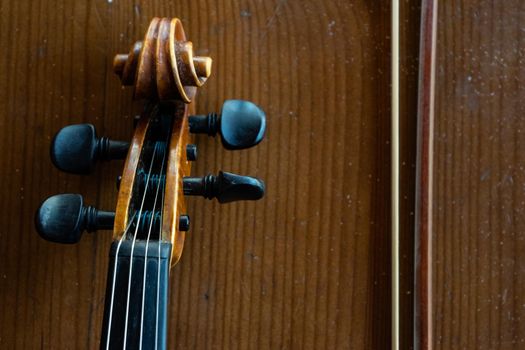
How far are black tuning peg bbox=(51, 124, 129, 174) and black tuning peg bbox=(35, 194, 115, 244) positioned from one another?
0.05 metres

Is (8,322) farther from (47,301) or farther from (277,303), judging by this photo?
(277,303)

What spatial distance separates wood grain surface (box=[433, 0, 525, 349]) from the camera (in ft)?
3.00

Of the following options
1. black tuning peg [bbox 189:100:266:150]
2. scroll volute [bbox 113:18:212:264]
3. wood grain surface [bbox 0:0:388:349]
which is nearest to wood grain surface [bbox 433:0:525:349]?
wood grain surface [bbox 0:0:388:349]

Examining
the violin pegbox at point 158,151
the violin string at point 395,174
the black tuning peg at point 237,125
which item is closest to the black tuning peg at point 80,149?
the violin pegbox at point 158,151

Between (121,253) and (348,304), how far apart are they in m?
0.39

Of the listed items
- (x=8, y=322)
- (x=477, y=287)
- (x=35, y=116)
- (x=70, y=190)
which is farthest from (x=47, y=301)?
(x=477, y=287)

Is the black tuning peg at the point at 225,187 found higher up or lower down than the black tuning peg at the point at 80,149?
lower down

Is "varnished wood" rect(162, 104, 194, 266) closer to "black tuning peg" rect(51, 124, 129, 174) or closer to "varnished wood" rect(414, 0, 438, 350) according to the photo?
"black tuning peg" rect(51, 124, 129, 174)


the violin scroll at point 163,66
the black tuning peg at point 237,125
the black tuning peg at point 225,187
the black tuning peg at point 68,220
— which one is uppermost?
the violin scroll at point 163,66

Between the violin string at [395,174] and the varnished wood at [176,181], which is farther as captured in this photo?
the violin string at [395,174]

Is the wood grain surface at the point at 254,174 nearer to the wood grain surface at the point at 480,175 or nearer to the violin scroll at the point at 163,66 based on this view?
the wood grain surface at the point at 480,175

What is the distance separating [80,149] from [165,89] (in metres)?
0.15

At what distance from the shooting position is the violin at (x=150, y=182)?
0.66 meters

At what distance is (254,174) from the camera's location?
2.98 feet
